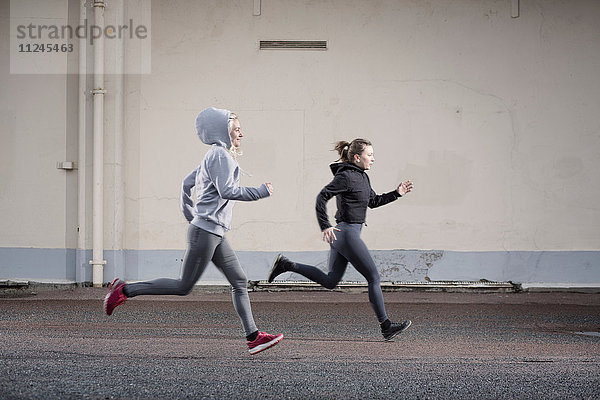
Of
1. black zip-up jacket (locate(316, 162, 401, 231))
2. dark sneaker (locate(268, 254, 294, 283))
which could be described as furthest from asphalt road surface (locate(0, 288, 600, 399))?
black zip-up jacket (locate(316, 162, 401, 231))

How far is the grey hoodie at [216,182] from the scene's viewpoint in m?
6.39

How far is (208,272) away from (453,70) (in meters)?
4.74

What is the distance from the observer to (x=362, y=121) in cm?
1280

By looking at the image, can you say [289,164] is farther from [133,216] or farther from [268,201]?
[133,216]

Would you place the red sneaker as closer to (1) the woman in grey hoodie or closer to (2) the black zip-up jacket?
(1) the woman in grey hoodie

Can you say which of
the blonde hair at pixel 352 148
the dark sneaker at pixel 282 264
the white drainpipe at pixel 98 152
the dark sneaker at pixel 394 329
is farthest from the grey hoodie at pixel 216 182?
the white drainpipe at pixel 98 152

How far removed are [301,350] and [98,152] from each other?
6557mm

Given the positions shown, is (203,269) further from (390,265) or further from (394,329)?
(390,265)

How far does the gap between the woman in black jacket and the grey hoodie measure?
3.74ft

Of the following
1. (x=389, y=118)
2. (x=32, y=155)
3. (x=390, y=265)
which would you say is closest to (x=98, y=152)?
(x=32, y=155)

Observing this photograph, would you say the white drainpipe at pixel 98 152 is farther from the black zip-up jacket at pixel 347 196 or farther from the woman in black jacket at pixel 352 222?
the black zip-up jacket at pixel 347 196

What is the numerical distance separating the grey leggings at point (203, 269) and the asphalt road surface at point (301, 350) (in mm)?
440

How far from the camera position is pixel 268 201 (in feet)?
42.2

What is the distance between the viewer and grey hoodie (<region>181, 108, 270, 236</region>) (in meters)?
6.39
